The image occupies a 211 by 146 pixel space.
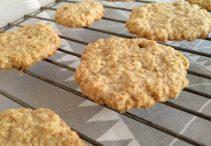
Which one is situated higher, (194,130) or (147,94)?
(147,94)

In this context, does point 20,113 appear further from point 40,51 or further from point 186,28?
point 186,28

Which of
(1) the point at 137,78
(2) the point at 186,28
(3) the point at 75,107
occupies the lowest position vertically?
(3) the point at 75,107

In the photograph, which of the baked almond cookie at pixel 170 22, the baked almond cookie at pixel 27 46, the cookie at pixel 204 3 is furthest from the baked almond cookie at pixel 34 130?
the cookie at pixel 204 3

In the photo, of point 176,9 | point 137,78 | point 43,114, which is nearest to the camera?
point 43,114

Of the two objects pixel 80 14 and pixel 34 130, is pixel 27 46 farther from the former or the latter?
pixel 34 130

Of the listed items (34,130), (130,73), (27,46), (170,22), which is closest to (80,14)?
(27,46)

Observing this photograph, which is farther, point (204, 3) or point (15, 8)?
point (15, 8)

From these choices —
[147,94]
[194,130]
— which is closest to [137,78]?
[147,94]
